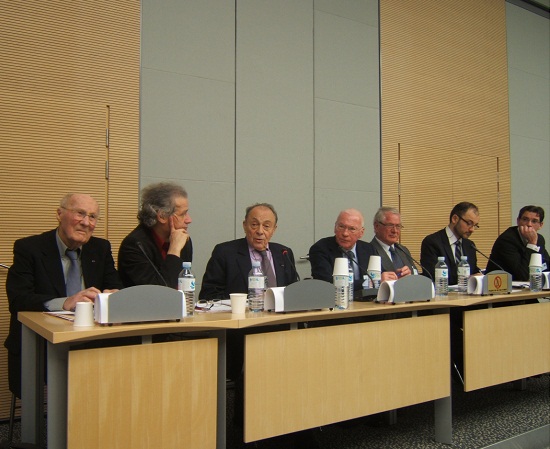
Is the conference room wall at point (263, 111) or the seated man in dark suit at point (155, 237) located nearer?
the seated man in dark suit at point (155, 237)

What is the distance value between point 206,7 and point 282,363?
2974 mm

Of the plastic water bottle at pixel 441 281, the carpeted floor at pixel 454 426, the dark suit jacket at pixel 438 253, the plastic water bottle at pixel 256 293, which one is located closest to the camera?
the plastic water bottle at pixel 256 293

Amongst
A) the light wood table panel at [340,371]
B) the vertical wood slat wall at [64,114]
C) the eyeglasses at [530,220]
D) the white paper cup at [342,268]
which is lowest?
the light wood table panel at [340,371]

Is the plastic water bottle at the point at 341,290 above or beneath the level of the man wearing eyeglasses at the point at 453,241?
beneath

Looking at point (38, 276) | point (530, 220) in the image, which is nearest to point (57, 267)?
point (38, 276)

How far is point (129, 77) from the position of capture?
3760 mm

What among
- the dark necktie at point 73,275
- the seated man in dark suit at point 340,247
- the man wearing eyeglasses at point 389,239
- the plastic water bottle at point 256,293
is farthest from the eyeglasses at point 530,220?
the dark necktie at point 73,275

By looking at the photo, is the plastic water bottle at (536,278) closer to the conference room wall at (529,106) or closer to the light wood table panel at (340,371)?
the light wood table panel at (340,371)

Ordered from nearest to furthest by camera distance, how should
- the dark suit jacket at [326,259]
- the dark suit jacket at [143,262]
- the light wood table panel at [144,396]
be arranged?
1. the light wood table panel at [144,396]
2. the dark suit jacket at [143,262]
3. the dark suit jacket at [326,259]

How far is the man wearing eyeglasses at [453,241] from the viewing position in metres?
3.88

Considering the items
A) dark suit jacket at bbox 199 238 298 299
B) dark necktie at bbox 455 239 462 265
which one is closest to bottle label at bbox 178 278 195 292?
dark suit jacket at bbox 199 238 298 299

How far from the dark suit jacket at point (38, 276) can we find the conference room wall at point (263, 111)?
44.8 inches

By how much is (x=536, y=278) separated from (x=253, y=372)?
212cm

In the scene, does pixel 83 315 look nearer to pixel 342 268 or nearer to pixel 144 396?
pixel 144 396
